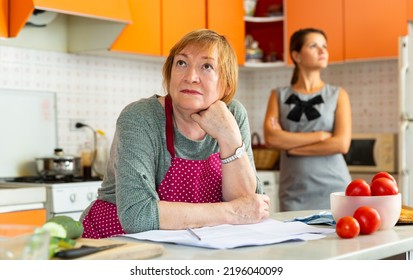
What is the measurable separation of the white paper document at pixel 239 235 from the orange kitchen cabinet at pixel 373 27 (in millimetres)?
2787

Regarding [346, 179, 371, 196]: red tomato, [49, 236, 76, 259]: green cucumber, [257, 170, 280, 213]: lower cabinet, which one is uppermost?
[346, 179, 371, 196]: red tomato

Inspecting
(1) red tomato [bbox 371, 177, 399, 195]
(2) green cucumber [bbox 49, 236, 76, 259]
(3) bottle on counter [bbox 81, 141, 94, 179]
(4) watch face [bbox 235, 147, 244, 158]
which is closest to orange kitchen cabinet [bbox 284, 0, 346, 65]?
(3) bottle on counter [bbox 81, 141, 94, 179]

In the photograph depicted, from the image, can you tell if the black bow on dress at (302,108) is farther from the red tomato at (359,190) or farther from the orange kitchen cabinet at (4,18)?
the red tomato at (359,190)

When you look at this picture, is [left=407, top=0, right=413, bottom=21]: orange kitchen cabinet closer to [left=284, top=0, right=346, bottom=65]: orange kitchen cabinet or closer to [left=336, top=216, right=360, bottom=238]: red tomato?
[left=284, top=0, right=346, bottom=65]: orange kitchen cabinet

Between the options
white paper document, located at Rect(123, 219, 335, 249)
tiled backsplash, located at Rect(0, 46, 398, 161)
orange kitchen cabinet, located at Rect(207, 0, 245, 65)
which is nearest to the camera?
white paper document, located at Rect(123, 219, 335, 249)

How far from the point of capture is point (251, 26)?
5.38 metres

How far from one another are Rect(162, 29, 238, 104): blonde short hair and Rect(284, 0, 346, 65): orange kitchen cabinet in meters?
2.57

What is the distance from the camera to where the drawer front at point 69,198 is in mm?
3533

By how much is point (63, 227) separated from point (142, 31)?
2.85 m

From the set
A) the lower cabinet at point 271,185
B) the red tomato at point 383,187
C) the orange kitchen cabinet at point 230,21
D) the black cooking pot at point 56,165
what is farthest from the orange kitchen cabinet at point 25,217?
the red tomato at point 383,187

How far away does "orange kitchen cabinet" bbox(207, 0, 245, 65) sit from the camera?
187 inches

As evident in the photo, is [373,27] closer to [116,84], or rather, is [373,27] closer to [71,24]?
[116,84]
